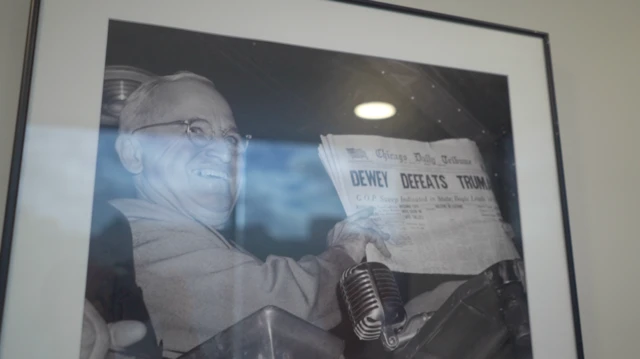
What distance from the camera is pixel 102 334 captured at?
58 cm

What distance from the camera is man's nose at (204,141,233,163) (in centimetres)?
66

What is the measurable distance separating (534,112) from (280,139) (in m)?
0.42

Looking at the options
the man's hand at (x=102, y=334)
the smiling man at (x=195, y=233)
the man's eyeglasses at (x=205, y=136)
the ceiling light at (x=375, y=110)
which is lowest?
the man's hand at (x=102, y=334)

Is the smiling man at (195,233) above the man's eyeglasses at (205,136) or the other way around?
the other way around

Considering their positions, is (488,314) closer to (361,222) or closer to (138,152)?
(361,222)

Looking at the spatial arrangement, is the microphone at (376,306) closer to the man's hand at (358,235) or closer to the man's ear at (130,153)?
the man's hand at (358,235)

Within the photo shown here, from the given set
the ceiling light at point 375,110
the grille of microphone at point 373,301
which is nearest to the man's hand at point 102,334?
the grille of microphone at point 373,301

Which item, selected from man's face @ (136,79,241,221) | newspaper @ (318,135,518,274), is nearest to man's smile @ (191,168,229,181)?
man's face @ (136,79,241,221)

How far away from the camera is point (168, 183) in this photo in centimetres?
64

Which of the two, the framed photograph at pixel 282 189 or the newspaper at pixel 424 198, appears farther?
the newspaper at pixel 424 198

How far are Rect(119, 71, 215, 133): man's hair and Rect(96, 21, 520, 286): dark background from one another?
0.04ft

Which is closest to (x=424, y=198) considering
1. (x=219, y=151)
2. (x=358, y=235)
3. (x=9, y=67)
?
(x=358, y=235)

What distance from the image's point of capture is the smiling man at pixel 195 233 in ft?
2.00

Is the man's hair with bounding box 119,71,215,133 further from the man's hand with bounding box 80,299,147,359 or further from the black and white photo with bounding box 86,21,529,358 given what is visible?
the man's hand with bounding box 80,299,147,359
